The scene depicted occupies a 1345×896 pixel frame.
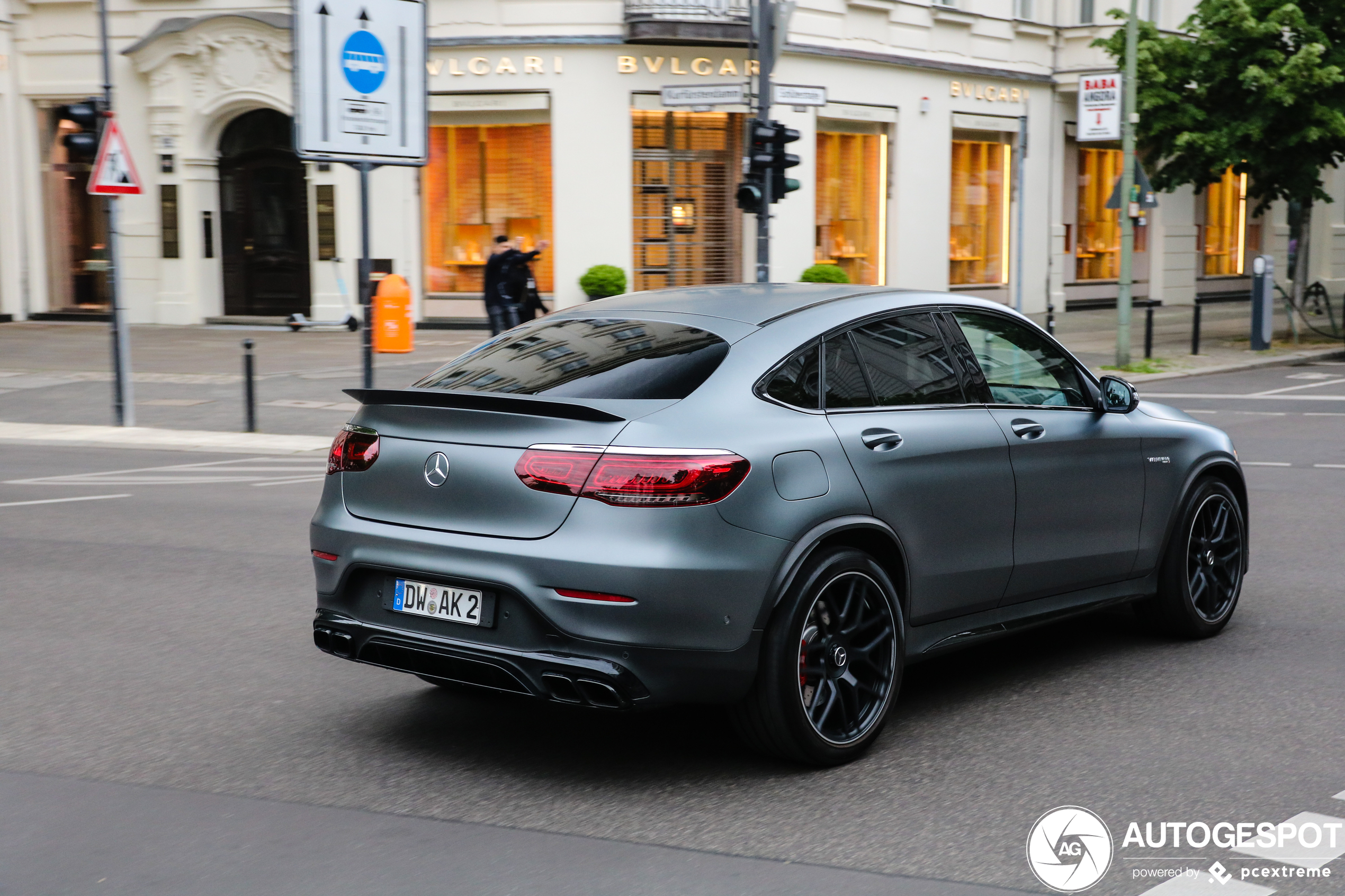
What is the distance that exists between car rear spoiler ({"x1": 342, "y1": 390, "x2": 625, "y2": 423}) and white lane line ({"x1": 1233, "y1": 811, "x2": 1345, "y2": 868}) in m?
2.11

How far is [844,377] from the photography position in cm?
511

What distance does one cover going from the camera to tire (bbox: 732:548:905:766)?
15.2ft

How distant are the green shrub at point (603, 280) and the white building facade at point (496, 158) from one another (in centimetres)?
64

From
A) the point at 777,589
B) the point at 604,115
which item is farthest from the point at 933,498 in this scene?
the point at 604,115

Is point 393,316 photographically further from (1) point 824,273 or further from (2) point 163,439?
(1) point 824,273

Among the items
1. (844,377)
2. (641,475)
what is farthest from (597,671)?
(844,377)

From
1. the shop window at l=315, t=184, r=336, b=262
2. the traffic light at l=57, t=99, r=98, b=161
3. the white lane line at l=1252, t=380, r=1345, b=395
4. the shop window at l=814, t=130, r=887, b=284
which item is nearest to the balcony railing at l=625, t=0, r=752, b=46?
the shop window at l=814, t=130, r=887, b=284

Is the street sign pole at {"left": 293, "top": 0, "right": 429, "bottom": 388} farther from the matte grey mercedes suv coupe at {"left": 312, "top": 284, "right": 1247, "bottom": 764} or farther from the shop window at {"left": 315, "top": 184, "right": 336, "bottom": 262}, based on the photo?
the shop window at {"left": 315, "top": 184, "right": 336, "bottom": 262}

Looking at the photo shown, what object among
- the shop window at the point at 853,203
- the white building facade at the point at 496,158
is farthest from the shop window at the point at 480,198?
the shop window at the point at 853,203

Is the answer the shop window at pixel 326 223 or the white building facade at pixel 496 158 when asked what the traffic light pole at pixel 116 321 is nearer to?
the white building facade at pixel 496 158

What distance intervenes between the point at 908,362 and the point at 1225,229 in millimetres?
35950

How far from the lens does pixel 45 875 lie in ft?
12.9

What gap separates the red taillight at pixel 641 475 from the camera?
14.5 feet

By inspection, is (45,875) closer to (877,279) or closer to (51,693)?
(51,693)
